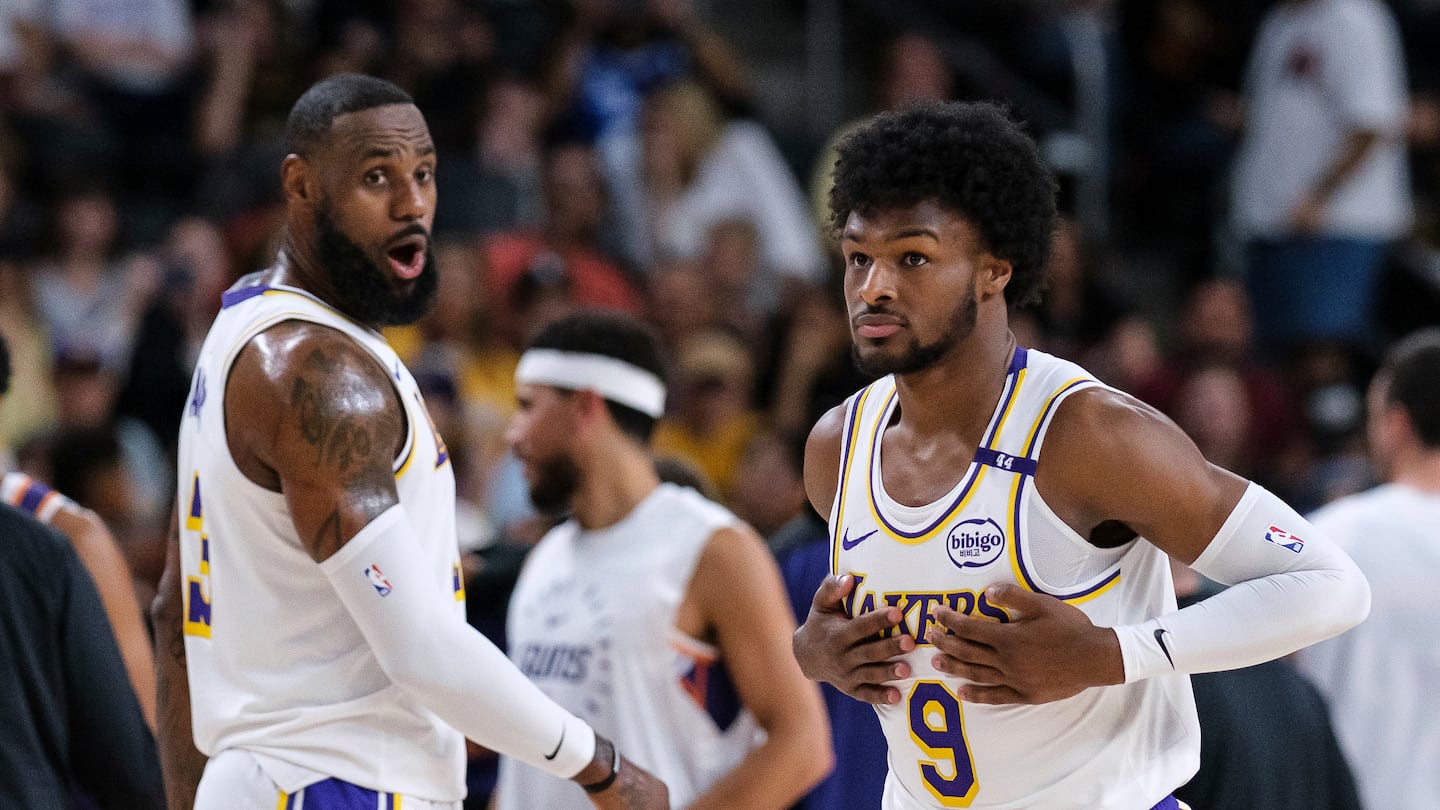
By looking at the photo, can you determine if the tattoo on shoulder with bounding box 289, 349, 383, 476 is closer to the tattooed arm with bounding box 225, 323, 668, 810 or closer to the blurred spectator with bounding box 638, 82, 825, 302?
the tattooed arm with bounding box 225, 323, 668, 810

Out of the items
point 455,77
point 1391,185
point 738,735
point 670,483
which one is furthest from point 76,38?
point 1391,185

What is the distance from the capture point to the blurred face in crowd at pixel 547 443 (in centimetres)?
541

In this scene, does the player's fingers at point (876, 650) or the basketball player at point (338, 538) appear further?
the basketball player at point (338, 538)

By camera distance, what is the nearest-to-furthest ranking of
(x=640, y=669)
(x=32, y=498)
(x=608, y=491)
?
(x=32, y=498)
(x=640, y=669)
(x=608, y=491)

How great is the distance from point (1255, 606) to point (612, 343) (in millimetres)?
2725

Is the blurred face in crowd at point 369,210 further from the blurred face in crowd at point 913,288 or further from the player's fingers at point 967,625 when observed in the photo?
the player's fingers at point 967,625

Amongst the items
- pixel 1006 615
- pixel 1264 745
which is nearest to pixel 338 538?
pixel 1006 615

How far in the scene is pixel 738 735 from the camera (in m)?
5.20

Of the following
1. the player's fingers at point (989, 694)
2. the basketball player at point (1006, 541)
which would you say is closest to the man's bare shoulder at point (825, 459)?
the basketball player at point (1006, 541)

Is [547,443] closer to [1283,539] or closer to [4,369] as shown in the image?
[4,369]

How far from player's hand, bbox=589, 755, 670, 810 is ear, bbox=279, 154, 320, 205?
1478mm

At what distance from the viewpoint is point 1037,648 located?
3.28m

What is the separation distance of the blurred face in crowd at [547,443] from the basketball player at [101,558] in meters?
1.24

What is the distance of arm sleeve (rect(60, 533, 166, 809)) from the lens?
4.29 metres
